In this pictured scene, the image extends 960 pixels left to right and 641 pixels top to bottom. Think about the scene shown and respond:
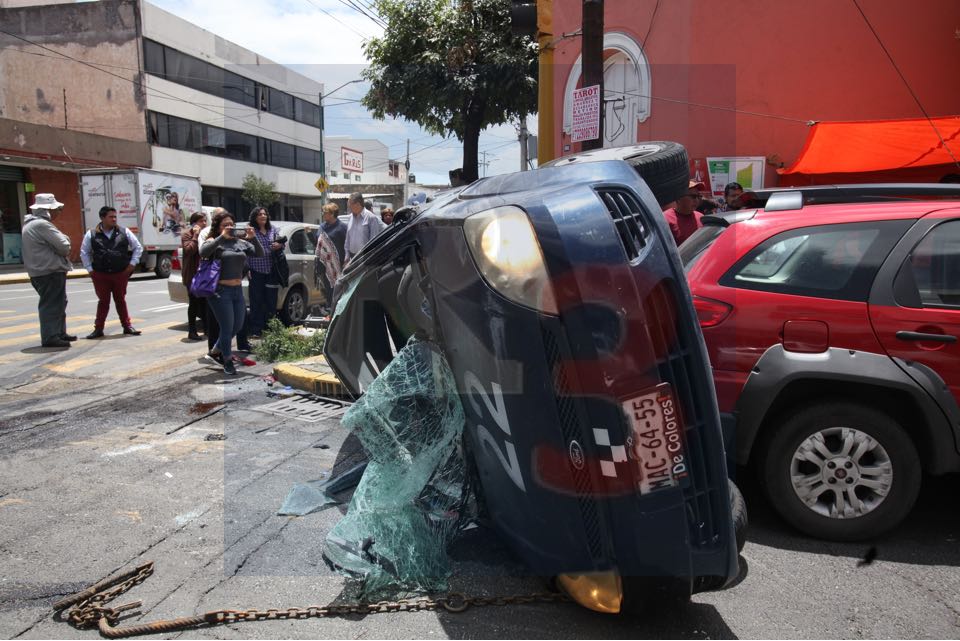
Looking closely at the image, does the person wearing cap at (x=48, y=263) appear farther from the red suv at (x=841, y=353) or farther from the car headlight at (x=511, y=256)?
the red suv at (x=841, y=353)

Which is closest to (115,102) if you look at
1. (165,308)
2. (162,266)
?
(162,266)

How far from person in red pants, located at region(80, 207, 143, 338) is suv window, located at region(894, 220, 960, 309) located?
844 centimetres

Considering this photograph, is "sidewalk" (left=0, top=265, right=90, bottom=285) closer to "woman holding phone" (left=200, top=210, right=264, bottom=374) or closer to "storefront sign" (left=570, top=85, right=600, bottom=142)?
"woman holding phone" (left=200, top=210, right=264, bottom=374)

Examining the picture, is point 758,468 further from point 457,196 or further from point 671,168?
point 457,196

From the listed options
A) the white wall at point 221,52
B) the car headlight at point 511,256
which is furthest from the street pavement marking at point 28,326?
the white wall at point 221,52

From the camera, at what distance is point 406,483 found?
9.36 feet

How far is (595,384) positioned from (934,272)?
234 cm

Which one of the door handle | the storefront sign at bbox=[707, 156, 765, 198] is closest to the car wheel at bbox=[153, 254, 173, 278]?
the storefront sign at bbox=[707, 156, 765, 198]

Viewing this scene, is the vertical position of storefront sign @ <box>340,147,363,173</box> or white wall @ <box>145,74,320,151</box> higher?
white wall @ <box>145,74,320,151</box>

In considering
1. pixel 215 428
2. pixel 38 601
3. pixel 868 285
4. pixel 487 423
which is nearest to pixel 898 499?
pixel 868 285

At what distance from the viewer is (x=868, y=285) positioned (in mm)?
3395

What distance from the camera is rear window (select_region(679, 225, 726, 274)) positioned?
12.5 feet

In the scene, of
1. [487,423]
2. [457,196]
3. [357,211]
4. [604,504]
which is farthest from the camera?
[357,211]

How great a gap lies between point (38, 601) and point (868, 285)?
401 centimetres
